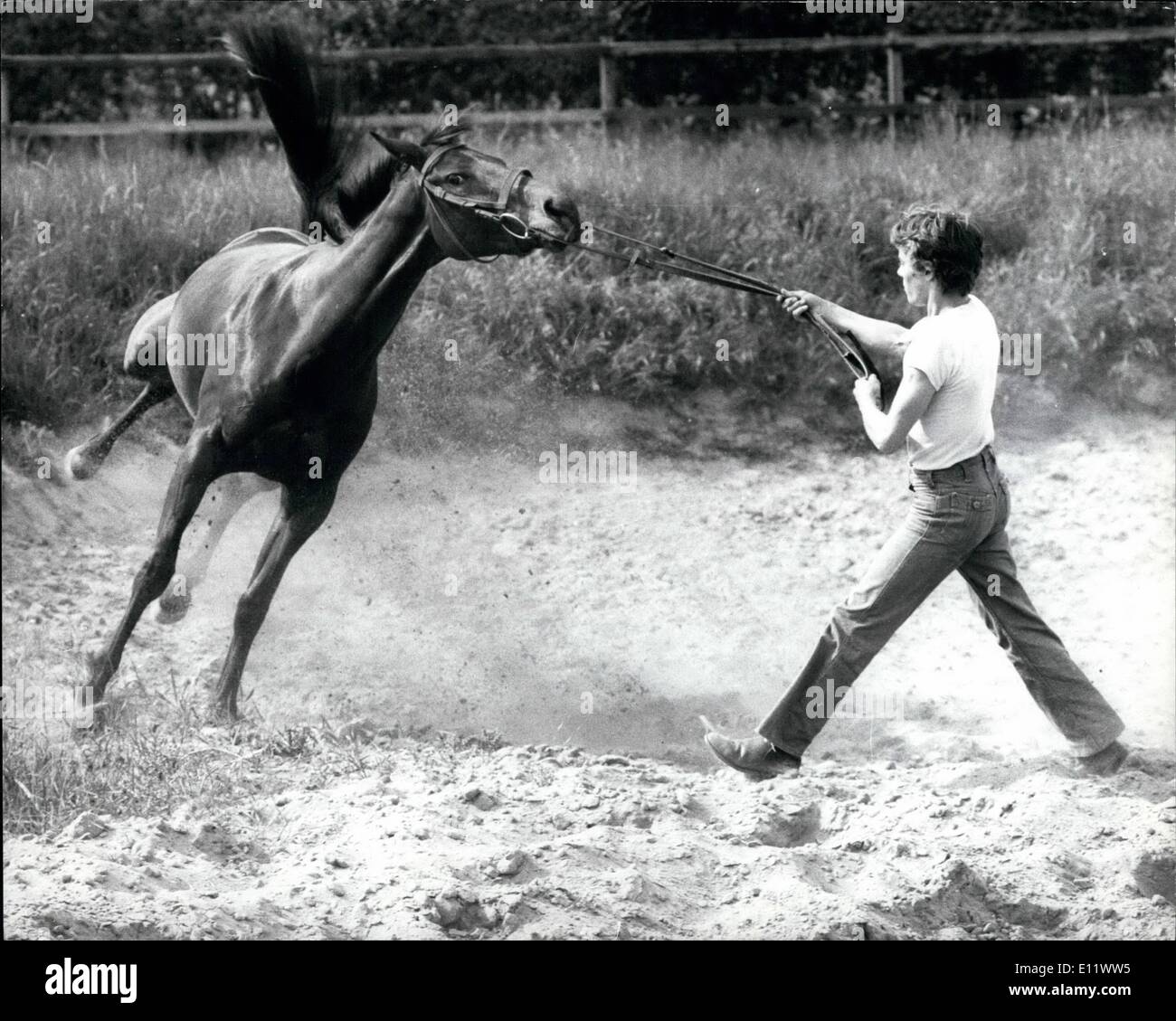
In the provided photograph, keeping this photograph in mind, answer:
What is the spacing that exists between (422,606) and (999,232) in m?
3.96

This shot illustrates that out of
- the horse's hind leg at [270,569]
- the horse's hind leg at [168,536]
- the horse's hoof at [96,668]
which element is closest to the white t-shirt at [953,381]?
the horse's hind leg at [270,569]

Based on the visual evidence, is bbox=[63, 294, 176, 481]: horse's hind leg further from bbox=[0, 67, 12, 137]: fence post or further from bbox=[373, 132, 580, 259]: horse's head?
bbox=[0, 67, 12, 137]: fence post

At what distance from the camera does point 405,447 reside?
7656 millimetres

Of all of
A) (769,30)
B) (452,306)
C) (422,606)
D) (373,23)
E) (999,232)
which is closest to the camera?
(422,606)

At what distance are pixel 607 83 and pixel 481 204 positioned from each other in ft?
17.7

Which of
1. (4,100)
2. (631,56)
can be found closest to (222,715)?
(4,100)

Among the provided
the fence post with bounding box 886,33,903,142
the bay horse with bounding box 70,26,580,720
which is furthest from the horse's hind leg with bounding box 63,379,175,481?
the fence post with bounding box 886,33,903,142

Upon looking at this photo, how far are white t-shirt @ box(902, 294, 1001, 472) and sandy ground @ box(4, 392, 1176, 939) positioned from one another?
1223 millimetres

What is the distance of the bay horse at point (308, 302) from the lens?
213 inches

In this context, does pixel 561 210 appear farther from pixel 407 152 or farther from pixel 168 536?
pixel 168 536

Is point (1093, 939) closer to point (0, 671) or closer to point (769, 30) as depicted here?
point (0, 671)

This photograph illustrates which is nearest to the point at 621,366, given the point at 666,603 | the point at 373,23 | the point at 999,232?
the point at 666,603

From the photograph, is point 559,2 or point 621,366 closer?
point 621,366

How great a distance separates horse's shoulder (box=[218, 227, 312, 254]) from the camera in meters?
6.59
